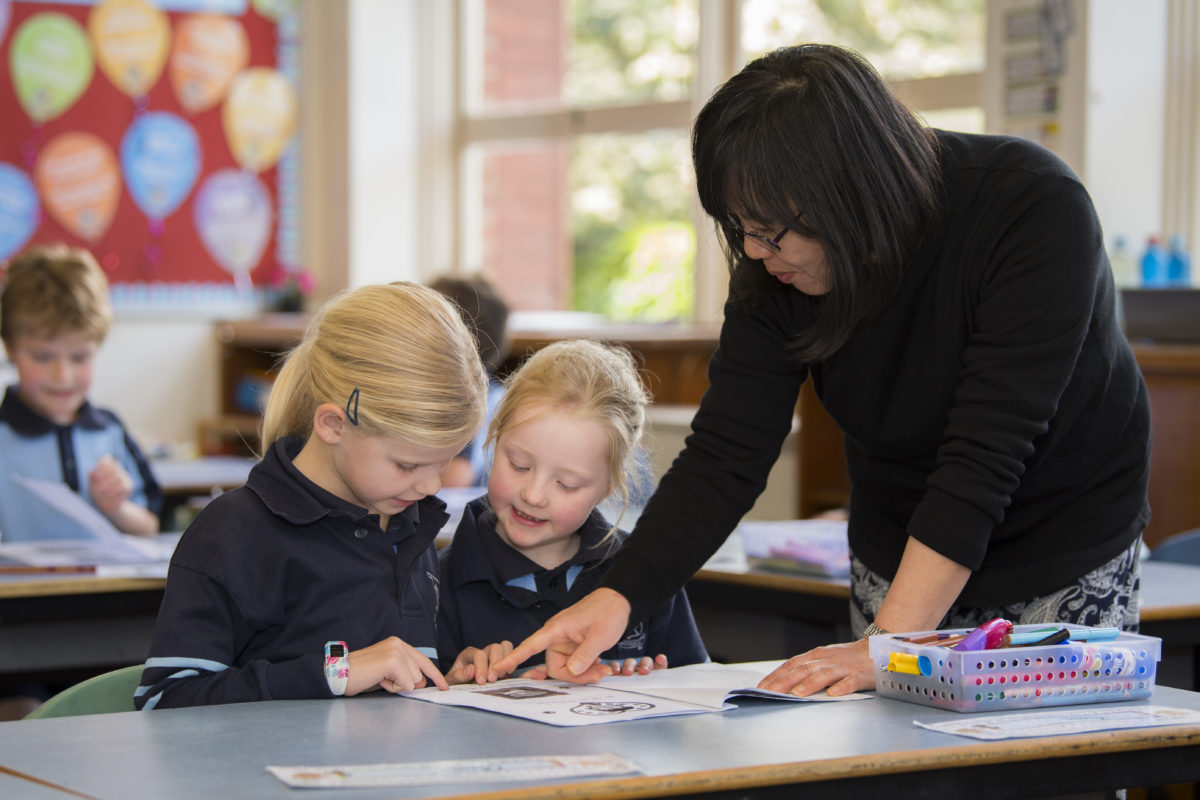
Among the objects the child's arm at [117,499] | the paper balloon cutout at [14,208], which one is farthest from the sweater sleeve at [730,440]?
the paper balloon cutout at [14,208]

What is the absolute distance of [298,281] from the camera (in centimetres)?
586

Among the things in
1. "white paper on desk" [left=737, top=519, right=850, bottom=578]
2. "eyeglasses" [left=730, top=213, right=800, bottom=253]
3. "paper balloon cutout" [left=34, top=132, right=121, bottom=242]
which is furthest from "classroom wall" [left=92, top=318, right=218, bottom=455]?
"eyeglasses" [left=730, top=213, right=800, bottom=253]

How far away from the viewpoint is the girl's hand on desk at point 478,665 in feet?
5.14

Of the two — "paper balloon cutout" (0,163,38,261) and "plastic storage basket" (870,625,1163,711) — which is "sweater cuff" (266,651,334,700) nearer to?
"plastic storage basket" (870,625,1163,711)

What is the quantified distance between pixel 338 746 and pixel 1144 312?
8.89 ft

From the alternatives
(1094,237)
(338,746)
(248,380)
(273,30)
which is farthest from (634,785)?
(273,30)

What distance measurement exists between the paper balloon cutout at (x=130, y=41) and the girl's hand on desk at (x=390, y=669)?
4704mm

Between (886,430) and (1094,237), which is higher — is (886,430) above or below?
below

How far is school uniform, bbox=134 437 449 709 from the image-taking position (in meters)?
1.43

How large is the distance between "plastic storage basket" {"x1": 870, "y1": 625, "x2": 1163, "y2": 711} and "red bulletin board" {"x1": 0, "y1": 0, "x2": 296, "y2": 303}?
4.77 metres

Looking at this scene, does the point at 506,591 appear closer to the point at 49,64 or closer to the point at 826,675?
the point at 826,675

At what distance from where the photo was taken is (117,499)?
2.90m

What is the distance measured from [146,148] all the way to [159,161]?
0.07 metres

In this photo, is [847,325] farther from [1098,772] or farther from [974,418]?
[1098,772]
